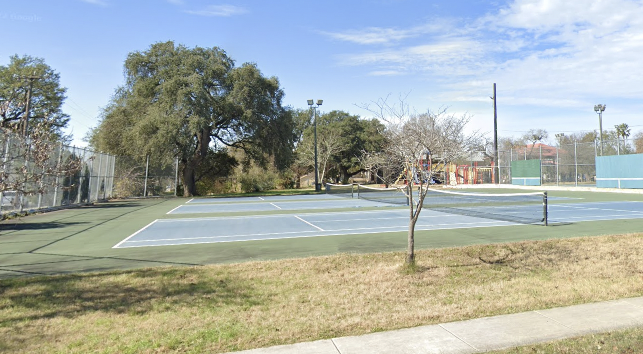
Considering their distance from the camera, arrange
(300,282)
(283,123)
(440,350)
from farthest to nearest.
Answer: (283,123) < (300,282) < (440,350)

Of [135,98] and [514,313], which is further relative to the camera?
[135,98]

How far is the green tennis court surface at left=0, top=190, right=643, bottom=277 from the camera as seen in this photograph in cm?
860

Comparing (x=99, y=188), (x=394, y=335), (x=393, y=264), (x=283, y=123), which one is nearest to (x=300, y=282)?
(x=393, y=264)

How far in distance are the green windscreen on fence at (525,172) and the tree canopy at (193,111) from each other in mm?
22733

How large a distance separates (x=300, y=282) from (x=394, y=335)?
2382 millimetres

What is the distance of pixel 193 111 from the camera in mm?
32156

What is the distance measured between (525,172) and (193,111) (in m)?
31.2

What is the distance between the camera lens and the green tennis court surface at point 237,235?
8.60 metres

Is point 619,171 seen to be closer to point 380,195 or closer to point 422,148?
point 380,195

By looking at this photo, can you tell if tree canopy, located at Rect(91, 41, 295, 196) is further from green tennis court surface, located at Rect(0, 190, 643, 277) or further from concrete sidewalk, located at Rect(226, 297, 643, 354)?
concrete sidewalk, located at Rect(226, 297, 643, 354)

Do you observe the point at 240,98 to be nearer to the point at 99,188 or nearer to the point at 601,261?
the point at 99,188

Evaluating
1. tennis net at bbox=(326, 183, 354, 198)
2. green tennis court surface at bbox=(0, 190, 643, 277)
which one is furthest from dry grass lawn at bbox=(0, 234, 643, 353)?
tennis net at bbox=(326, 183, 354, 198)

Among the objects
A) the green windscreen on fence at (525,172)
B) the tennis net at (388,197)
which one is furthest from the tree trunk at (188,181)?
the green windscreen on fence at (525,172)

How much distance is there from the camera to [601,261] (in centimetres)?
782
